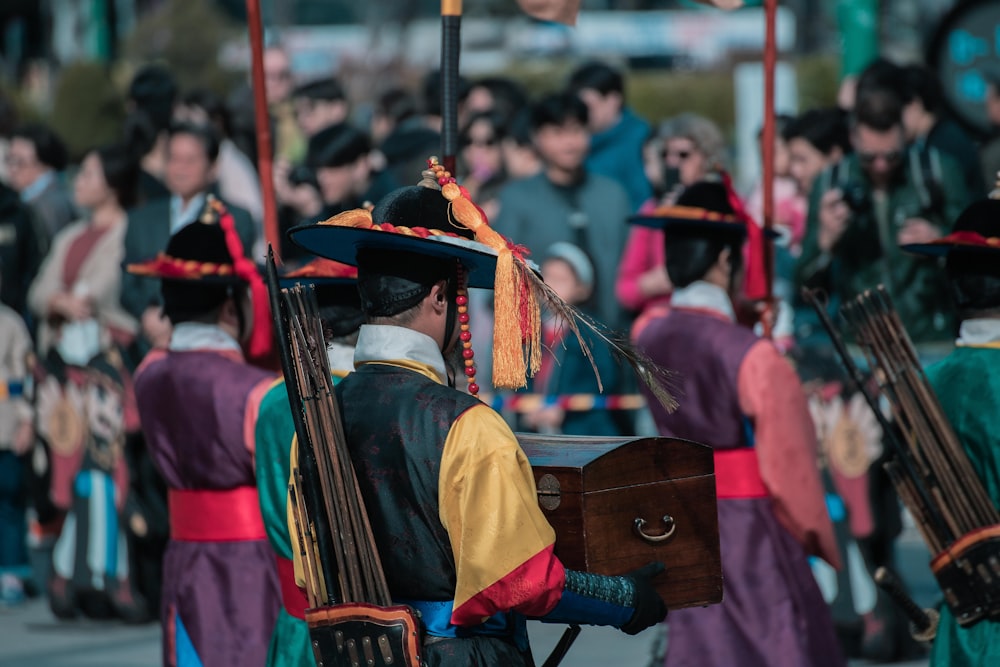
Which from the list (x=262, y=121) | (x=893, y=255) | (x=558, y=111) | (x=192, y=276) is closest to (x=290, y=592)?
(x=192, y=276)

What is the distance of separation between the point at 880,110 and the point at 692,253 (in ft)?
7.03

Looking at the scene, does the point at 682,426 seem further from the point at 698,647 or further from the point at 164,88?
the point at 164,88

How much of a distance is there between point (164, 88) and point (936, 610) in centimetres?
638

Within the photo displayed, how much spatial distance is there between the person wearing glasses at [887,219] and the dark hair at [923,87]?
41 centimetres

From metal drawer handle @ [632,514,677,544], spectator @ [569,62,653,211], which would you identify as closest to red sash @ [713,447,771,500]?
metal drawer handle @ [632,514,677,544]

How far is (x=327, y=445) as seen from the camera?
338cm

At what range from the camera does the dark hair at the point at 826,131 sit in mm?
8195

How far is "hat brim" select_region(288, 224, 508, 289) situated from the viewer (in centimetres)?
337

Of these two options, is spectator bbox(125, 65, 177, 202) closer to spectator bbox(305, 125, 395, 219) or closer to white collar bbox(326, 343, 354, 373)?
spectator bbox(305, 125, 395, 219)

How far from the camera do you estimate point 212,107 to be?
1003 cm

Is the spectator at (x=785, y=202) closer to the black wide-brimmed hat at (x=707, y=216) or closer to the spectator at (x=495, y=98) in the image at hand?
the spectator at (x=495, y=98)

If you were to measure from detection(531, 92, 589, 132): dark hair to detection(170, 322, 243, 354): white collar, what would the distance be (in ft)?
12.3

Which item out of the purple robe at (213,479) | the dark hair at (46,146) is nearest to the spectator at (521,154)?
the dark hair at (46,146)

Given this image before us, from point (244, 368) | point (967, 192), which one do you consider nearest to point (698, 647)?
point (244, 368)
